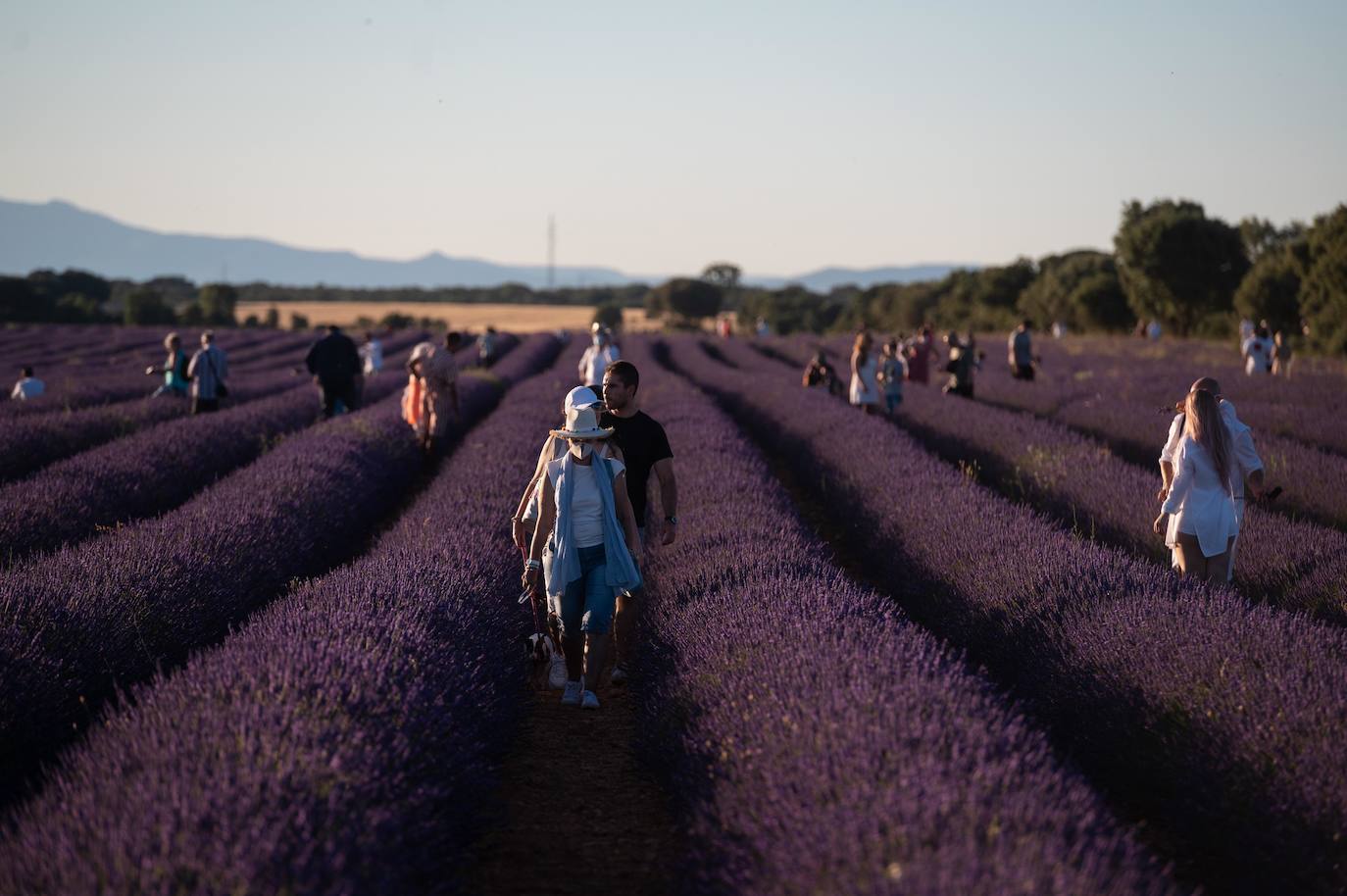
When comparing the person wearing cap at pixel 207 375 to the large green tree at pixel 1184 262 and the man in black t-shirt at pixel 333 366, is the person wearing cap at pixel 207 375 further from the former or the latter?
the large green tree at pixel 1184 262

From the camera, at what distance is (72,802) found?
2744 mm

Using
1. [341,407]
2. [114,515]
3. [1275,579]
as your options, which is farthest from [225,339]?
[1275,579]

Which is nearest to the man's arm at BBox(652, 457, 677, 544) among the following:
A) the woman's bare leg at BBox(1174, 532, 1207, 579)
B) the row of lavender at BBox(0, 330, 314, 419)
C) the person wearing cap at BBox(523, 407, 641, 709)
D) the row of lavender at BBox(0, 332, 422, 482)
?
the person wearing cap at BBox(523, 407, 641, 709)

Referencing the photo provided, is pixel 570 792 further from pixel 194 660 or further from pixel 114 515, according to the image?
A: pixel 114 515

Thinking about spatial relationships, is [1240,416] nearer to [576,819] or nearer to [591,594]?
[591,594]

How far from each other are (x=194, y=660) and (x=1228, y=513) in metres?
4.53

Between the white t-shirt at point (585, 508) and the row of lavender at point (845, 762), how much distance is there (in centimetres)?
51

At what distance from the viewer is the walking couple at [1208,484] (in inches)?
221

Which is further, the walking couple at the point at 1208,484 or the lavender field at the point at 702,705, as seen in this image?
the walking couple at the point at 1208,484

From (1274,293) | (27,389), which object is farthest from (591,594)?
(1274,293)

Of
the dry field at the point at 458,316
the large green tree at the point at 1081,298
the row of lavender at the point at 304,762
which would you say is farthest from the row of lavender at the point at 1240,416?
the dry field at the point at 458,316

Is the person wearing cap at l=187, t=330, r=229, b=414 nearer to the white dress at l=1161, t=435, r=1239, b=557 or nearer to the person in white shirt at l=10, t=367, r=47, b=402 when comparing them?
the person in white shirt at l=10, t=367, r=47, b=402

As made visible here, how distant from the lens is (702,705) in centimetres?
385

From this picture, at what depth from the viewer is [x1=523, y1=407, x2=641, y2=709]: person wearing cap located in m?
4.72
